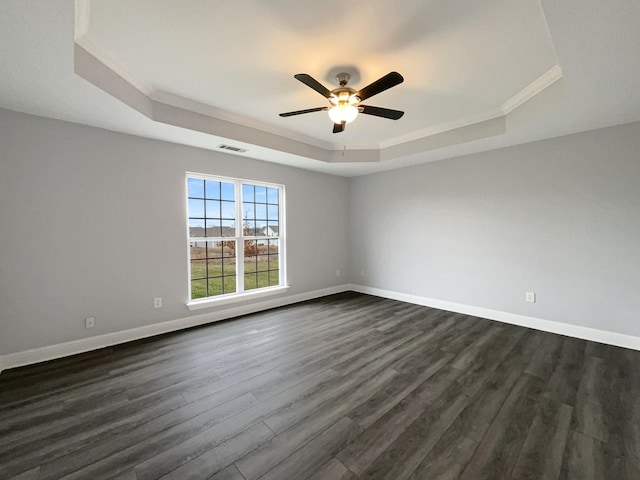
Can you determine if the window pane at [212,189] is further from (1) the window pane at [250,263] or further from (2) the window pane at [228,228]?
(1) the window pane at [250,263]

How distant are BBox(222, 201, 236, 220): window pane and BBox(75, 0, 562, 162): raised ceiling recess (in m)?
1.15

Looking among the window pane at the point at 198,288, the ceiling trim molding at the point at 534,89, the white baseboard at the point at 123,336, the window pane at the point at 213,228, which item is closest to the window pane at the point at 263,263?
the white baseboard at the point at 123,336

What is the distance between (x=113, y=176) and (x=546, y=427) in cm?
463

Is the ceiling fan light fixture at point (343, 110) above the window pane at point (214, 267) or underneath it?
above

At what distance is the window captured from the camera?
12.8ft

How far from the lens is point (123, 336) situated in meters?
3.16

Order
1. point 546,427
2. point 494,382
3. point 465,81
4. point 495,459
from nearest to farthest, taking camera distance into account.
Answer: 1. point 495,459
2. point 546,427
3. point 494,382
4. point 465,81

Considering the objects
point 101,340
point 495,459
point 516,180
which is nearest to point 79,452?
point 101,340

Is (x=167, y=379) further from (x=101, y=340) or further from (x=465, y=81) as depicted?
(x=465, y=81)

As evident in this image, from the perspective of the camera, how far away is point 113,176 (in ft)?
10.2

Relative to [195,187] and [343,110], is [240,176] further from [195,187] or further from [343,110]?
[343,110]

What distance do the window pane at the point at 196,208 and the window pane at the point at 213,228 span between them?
15 cm

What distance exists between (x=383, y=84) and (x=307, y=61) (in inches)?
27.3

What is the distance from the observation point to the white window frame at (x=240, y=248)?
3741mm
